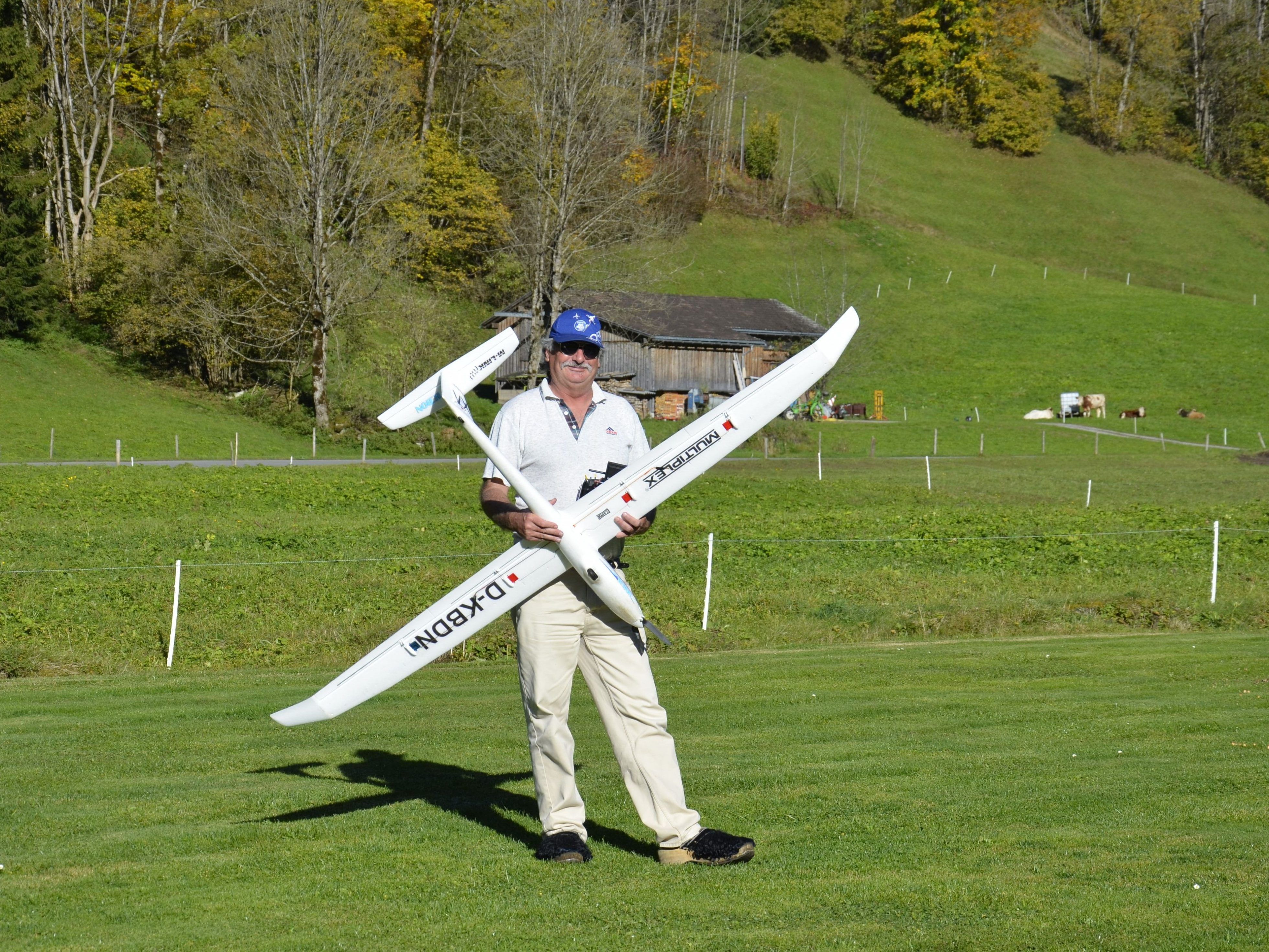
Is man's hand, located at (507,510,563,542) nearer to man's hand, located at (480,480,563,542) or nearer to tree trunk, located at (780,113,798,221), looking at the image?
man's hand, located at (480,480,563,542)

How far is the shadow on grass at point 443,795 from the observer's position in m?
7.02

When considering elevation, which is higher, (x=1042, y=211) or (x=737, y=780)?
(x=1042, y=211)

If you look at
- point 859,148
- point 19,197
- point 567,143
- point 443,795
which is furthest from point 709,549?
point 859,148

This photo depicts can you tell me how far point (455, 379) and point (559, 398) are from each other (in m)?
0.80

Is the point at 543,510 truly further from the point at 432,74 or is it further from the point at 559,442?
the point at 432,74

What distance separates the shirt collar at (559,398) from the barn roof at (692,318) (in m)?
56.3

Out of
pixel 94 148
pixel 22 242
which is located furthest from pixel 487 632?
pixel 94 148

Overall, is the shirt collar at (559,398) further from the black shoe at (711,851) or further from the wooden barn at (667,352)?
the wooden barn at (667,352)

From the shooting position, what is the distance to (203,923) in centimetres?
549

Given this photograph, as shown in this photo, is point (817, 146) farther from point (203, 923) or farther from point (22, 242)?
point (203, 923)

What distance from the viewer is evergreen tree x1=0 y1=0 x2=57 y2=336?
177 feet

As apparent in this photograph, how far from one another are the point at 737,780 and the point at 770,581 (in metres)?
13.1

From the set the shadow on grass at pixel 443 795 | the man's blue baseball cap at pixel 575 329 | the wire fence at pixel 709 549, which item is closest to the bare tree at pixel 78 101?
the wire fence at pixel 709 549

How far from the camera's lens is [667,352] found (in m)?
70.5
